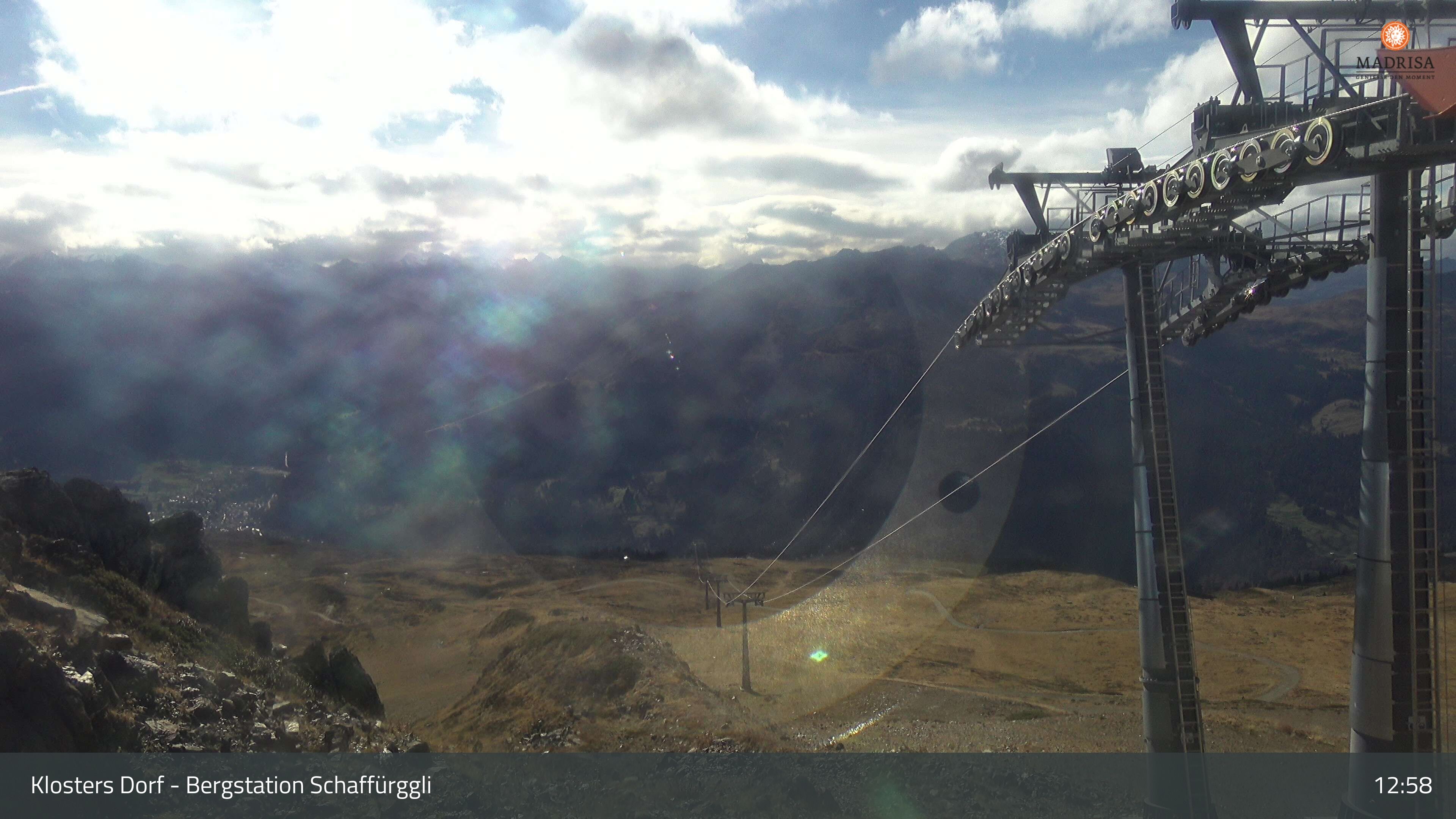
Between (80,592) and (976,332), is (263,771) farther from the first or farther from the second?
(976,332)

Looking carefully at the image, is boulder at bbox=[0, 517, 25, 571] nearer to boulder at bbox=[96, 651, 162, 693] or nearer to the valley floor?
boulder at bbox=[96, 651, 162, 693]

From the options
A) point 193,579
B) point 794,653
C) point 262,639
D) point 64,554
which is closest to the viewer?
point 64,554

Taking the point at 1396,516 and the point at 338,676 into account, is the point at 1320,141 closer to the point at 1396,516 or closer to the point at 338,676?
the point at 1396,516

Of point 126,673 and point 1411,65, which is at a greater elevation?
point 1411,65

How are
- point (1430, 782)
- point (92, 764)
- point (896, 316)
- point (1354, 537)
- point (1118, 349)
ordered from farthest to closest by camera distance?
point (896, 316) < point (1118, 349) < point (1354, 537) < point (92, 764) < point (1430, 782)

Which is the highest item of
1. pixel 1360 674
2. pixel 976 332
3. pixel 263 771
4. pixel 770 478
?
pixel 976 332

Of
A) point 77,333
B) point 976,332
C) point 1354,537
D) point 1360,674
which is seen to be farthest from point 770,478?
point 77,333

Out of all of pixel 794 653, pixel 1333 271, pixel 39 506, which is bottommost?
pixel 794 653

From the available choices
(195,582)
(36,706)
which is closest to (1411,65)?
(36,706)
